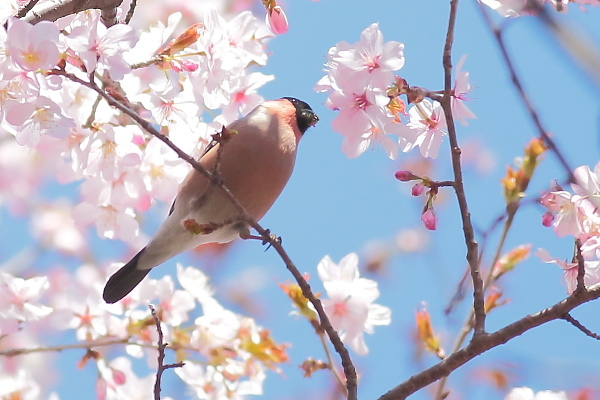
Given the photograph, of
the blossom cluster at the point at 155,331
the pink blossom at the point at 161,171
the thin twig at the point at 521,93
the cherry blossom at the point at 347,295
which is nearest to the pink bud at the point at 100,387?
the blossom cluster at the point at 155,331

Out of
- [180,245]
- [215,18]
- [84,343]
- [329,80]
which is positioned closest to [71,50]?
[215,18]

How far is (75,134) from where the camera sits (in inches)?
84.9

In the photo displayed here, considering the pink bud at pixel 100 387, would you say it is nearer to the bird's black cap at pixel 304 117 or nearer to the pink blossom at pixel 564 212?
the bird's black cap at pixel 304 117

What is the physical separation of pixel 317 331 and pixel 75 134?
3.08 ft

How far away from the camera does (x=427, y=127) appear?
5.98 feet

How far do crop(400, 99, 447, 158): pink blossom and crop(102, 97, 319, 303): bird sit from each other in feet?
2.21

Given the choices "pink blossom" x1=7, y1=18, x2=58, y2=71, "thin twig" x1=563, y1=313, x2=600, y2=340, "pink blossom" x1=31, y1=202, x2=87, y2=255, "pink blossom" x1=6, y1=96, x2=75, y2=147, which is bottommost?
"thin twig" x1=563, y1=313, x2=600, y2=340

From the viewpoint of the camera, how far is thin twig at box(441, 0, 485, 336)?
1.46m

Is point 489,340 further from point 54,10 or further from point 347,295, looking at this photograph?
point 54,10

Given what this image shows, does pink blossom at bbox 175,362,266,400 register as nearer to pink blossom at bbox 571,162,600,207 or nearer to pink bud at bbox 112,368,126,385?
pink bud at bbox 112,368,126,385

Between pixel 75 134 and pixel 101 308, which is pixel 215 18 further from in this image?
pixel 101 308

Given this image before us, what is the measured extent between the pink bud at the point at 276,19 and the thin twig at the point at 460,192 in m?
0.50

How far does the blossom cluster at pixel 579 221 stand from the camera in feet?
5.38

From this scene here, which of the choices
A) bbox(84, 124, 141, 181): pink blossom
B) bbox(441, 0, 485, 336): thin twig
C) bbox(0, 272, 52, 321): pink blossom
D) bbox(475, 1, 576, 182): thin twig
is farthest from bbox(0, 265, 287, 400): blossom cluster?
bbox(475, 1, 576, 182): thin twig
